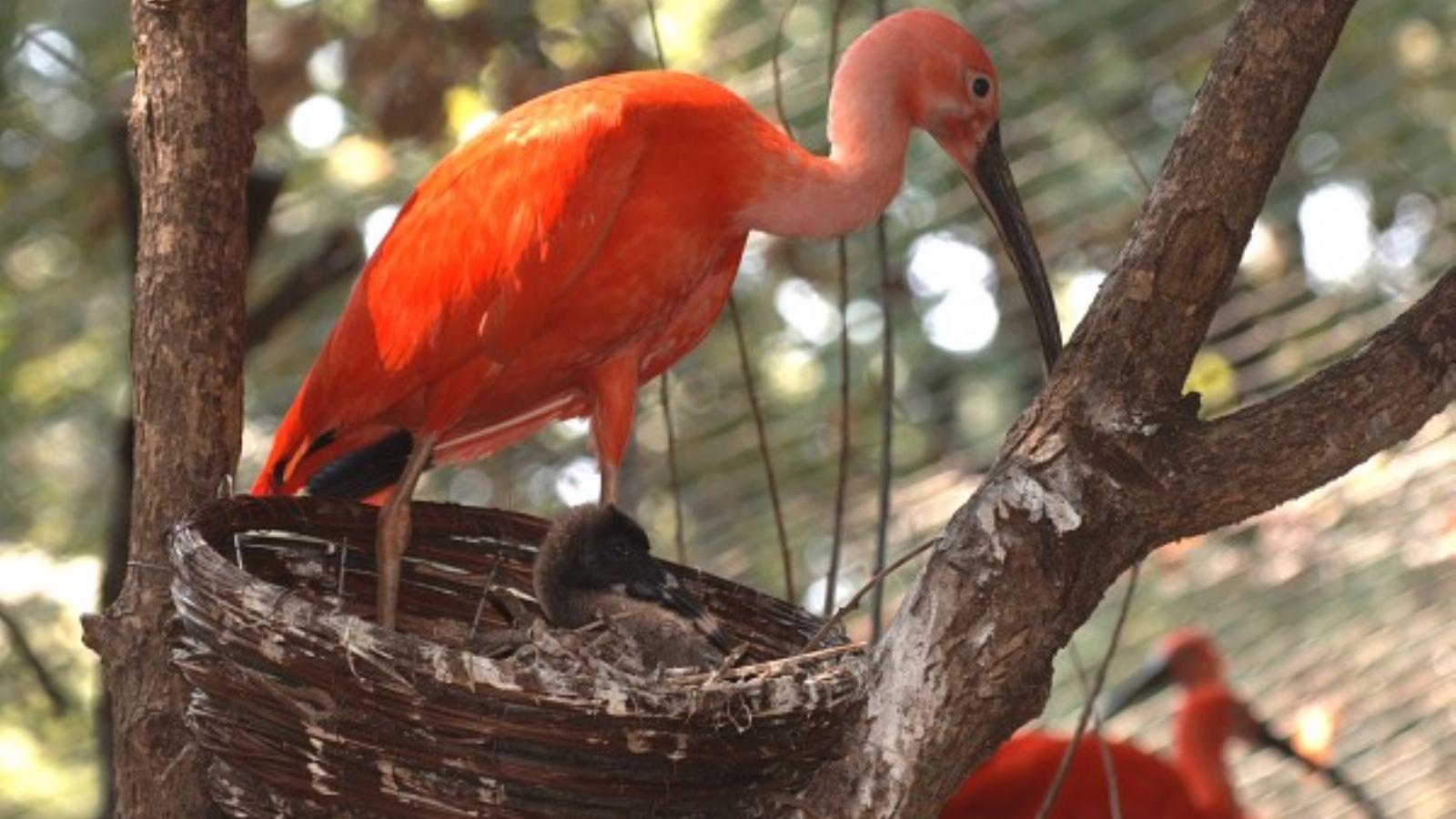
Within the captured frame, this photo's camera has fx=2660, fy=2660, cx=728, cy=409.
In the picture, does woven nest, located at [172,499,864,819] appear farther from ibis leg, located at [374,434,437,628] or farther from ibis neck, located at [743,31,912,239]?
ibis neck, located at [743,31,912,239]

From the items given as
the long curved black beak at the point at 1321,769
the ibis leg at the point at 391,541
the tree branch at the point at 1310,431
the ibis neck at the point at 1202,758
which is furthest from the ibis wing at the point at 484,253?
the ibis neck at the point at 1202,758

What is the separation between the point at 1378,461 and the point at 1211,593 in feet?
2.14

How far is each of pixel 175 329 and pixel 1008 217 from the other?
5.01 feet

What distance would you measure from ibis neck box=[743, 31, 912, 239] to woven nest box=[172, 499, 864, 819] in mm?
997

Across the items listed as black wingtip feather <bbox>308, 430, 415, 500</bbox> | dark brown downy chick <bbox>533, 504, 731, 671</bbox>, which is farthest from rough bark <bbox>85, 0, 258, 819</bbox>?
black wingtip feather <bbox>308, 430, 415, 500</bbox>

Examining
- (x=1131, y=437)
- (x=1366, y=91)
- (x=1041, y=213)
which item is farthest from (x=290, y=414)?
(x=1366, y=91)

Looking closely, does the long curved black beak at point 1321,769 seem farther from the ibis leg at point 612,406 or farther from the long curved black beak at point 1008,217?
the ibis leg at point 612,406

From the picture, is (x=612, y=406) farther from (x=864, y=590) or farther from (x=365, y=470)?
(x=864, y=590)

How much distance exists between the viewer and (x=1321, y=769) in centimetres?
611

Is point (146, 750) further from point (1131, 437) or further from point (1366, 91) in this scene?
point (1366, 91)

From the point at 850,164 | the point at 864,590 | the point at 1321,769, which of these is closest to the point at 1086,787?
the point at 1321,769

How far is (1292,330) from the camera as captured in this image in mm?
6074

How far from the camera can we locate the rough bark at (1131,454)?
10.0 feet

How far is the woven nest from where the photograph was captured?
→ 3.09 m
